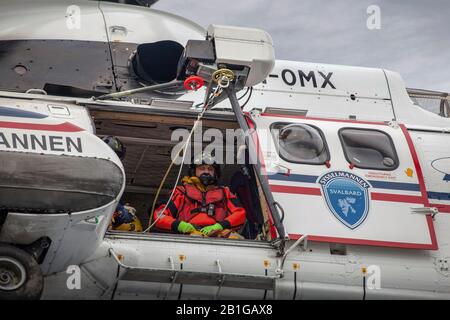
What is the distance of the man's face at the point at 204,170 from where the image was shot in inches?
302

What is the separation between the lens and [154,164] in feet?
28.5

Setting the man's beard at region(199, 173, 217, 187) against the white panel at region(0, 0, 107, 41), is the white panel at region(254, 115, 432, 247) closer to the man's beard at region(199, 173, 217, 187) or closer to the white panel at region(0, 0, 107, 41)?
the man's beard at region(199, 173, 217, 187)

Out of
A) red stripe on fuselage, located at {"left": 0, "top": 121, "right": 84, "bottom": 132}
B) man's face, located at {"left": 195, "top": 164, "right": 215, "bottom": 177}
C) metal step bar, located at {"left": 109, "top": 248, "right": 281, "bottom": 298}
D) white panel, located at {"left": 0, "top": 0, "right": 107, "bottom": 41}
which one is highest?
white panel, located at {"left": 0, "top": 0, "right": 107, "bottom": 41}

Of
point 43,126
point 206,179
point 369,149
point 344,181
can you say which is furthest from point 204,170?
point 43,126

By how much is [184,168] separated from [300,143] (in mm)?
1753

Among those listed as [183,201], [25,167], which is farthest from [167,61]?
[25,167]

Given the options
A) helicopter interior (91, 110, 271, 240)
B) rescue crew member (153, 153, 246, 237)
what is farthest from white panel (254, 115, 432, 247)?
rescue crew member (153, 153, 246, 237)

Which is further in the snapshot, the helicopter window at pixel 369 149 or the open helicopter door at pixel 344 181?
the helicopter window at pixel 369 149

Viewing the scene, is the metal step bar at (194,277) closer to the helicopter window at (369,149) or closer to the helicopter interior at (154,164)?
the helicopter interior at (154,164)

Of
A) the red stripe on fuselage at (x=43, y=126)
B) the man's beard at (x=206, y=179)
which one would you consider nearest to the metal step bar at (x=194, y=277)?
the red stripe on fuselage at (x=43, y=126)

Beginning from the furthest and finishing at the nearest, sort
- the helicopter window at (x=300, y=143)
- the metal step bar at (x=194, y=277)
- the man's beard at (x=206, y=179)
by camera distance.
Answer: the man's beard at (x=206, y=179) < the helicopter window at (x=300, y=143) < the metal step bar at (x=194, y=277)

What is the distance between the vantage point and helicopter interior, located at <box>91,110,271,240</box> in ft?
24.3
